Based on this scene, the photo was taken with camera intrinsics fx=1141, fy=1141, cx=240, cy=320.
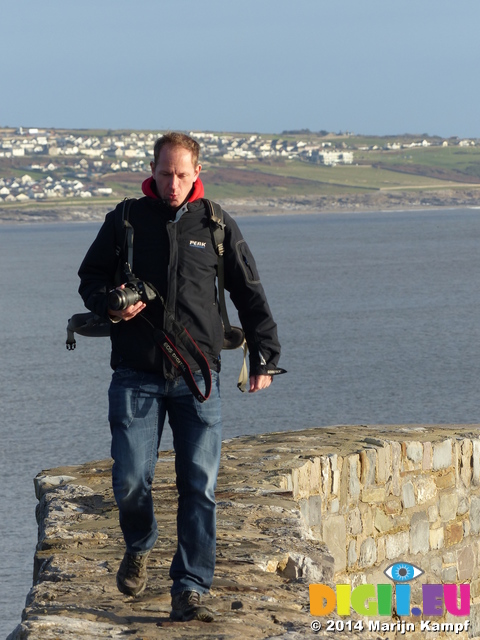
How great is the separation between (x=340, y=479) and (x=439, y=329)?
97.4ft

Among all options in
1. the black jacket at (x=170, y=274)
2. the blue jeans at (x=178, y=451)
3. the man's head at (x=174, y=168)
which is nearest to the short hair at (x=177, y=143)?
the man's head at (x=174, y=168)

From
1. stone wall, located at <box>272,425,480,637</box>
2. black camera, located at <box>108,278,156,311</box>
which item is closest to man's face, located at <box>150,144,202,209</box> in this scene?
black camera, located at <box>108,278,156,311</box>

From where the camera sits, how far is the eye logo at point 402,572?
7678 millimetres

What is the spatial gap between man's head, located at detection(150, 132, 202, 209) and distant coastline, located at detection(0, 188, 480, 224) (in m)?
170

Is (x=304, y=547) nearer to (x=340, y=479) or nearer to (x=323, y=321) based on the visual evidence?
(x=340, y=479)

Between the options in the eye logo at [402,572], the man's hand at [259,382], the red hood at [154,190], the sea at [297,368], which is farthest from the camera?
the sea at [297,368]

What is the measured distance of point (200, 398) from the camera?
181 inches

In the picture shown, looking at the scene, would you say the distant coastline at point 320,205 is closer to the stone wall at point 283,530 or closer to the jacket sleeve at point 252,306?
the stone wall at point 283,530

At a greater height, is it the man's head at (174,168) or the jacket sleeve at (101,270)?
the man's head at (174,168)

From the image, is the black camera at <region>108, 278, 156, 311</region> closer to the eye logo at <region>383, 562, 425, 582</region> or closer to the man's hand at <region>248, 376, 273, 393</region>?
the man's hand at <region>248, 376, 273, 393</region>

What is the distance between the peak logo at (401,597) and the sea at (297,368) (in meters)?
4.07

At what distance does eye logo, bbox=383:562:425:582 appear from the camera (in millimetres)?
7678

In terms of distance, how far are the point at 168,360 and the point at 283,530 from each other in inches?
67.8

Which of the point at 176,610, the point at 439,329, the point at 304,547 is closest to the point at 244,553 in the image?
the point at 304,547
